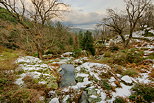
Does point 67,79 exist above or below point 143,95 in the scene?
below

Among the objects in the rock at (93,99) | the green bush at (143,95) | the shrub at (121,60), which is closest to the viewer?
the green bush at (143,95)

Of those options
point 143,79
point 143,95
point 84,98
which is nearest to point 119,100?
point 143,95

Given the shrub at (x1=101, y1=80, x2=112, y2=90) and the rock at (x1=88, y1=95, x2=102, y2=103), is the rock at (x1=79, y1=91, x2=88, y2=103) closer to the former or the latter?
the rock at (x1=88, y1=95, x2=102, y2=103)

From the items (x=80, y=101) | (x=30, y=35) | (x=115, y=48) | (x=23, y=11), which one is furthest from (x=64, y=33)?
(x=115, y=48)

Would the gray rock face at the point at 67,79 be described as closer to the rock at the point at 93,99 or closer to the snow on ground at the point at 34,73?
the snow on ground at the point at 34,73

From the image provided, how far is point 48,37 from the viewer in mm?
9766

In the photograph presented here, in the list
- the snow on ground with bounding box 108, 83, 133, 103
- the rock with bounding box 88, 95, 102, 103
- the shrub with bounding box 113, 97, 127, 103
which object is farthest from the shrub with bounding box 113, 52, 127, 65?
the rock with bounding box 88, 95, 102, 103

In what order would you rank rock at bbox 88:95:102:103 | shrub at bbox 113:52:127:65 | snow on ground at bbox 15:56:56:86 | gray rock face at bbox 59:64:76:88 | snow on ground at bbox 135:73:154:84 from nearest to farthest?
rock at bbox 88:95:102:103
snow on ground at bbox 135:73:154:84
snow on ground at bbox 15:56:56:86
gray rock face at bbox 59:64:76:88
shrub at bbox 113:52:127:65

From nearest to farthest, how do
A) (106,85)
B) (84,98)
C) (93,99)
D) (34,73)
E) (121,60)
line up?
(93,99), (84,98), (106,85), (34,73), (121,60)

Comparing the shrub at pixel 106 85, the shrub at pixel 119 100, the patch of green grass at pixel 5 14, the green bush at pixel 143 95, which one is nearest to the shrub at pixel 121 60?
the shrub at pixel 106 85

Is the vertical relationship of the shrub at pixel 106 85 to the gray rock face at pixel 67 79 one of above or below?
above

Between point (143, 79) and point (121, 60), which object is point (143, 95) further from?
point (121, 60)

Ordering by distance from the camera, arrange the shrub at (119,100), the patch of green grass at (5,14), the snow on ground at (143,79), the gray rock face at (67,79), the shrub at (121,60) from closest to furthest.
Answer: the shrub at (119,100) → the snow on ground at (143,79) → the gray rock face at (67,79) → the patch of green grass at (5,14) → the shrub at (121,60)

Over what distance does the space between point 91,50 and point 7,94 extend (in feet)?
60.5
